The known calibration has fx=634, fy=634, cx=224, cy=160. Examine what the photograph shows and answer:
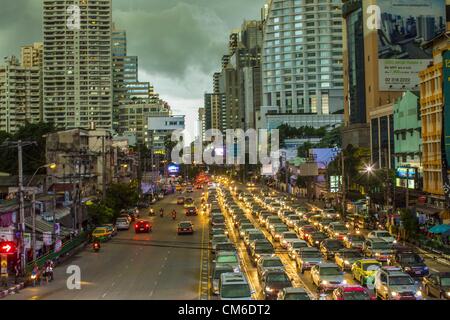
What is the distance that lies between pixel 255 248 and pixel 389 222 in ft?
70.3

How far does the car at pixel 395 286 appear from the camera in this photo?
2369 centimetres

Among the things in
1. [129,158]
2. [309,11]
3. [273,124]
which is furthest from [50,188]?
[309,11]

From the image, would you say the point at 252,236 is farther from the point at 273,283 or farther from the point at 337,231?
the point at 273,283

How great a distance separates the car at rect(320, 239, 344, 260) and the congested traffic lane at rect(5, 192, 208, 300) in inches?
295

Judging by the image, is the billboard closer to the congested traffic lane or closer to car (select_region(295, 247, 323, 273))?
the congested traffic lane

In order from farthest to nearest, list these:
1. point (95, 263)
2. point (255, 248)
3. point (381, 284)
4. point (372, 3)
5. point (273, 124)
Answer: point (273, 124) → point (372, 3) → point (95, 263) → point (255, 248) → point (381, 284)

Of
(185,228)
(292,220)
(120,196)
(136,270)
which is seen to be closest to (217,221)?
(185,228)

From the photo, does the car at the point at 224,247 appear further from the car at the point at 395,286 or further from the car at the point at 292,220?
the car at the point at 292,220

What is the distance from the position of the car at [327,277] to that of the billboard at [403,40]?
71.0 metres

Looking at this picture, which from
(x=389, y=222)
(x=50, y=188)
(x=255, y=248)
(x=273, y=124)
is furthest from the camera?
(x=273, y=124)

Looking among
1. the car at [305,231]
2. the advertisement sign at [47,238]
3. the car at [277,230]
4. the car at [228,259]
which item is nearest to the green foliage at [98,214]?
the advertisement sign at [47,238]

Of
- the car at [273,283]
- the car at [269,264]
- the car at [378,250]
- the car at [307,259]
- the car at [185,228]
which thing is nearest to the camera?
the car at [273,283]

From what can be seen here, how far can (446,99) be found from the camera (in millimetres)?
49969
